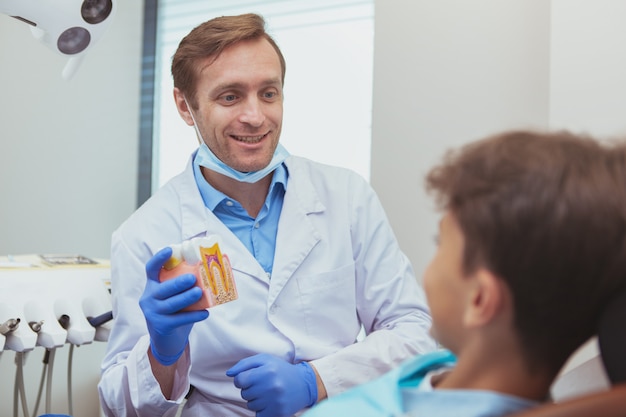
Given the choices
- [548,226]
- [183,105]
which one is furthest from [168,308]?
[548,226]

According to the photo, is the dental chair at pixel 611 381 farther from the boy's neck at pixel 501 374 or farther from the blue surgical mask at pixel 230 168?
the blue surgical mask at pixel 230 168

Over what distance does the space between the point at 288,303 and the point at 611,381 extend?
91cm

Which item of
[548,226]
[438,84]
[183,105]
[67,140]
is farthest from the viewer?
[67,140]

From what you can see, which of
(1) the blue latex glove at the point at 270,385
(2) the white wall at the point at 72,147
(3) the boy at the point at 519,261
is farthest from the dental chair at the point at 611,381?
(2) the white wall at the point at 72,147

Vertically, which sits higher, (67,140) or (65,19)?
(65,19)

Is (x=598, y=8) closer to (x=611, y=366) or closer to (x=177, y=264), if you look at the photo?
(x=177, y=264)

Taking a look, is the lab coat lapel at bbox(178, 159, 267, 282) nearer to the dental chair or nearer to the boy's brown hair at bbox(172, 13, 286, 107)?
the boy's brown hair at bbox(172, 13, 286, 107)

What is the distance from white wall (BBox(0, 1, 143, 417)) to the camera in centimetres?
273

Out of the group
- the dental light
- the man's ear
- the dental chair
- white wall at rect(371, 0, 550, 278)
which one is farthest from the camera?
white wall at rect(371, 0, 550, 278)

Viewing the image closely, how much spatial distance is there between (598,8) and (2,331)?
1.93 m

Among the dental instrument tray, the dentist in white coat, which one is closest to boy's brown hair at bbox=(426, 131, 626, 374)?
the dentist in white coat

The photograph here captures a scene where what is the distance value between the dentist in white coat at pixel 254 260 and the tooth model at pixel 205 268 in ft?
0.52

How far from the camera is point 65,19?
156 cm

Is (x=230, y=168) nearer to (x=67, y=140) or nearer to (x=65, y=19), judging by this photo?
(x=65, y=19)
